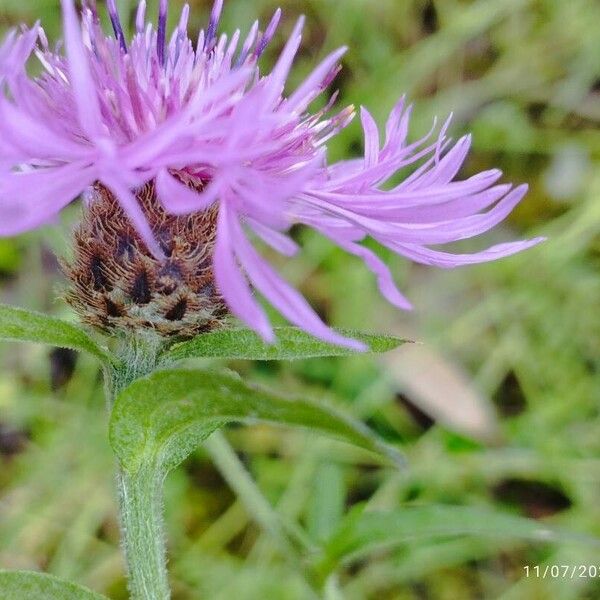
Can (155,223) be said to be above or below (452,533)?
above

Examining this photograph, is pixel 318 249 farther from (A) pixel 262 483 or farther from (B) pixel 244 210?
(B) pixel 244 210

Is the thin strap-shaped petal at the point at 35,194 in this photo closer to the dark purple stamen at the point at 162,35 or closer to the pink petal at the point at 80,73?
the pink petal at the point at 80,73

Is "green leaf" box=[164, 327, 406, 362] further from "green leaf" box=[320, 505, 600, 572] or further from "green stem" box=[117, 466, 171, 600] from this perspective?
"green leaf" box=[320, 505, 600, 572]

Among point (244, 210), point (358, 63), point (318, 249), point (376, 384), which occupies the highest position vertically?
point (358, 63)

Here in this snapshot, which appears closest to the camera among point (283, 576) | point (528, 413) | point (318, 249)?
point (283, 576)

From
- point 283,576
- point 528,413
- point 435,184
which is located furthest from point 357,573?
point 435,184

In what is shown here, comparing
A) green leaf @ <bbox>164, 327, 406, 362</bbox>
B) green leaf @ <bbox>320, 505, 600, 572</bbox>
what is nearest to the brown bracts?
green leaf @ <bbox>164, 327, 406, 362</bbox>

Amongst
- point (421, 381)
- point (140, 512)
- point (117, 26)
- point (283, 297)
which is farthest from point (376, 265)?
point (421, 381)
